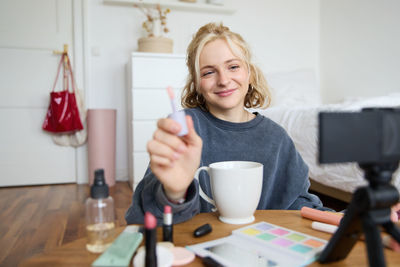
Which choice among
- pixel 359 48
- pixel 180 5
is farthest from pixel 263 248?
pixel 359 48

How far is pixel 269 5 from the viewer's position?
3.52 m

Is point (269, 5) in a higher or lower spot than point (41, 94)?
higher

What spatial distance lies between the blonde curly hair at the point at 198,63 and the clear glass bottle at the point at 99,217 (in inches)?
22.3

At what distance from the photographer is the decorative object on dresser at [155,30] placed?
2.75 meters

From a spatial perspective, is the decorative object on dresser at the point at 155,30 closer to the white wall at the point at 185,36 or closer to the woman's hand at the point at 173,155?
the white wall at the point at 185,36

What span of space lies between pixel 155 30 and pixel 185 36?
0.41 metres

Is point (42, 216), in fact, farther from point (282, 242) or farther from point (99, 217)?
point (282, 242)

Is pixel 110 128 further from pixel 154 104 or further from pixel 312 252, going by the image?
pixel 312 252

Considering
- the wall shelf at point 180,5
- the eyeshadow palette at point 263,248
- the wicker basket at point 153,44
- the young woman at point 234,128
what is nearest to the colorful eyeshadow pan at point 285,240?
the eyeshadow palette at point 263,248

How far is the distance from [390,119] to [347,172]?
1.47m

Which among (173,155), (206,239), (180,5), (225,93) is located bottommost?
(206,239)

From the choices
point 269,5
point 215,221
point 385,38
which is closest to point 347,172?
point 215,221

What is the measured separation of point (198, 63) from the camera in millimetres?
978

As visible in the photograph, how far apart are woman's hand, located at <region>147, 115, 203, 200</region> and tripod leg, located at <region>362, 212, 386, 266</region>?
0.85 feet
